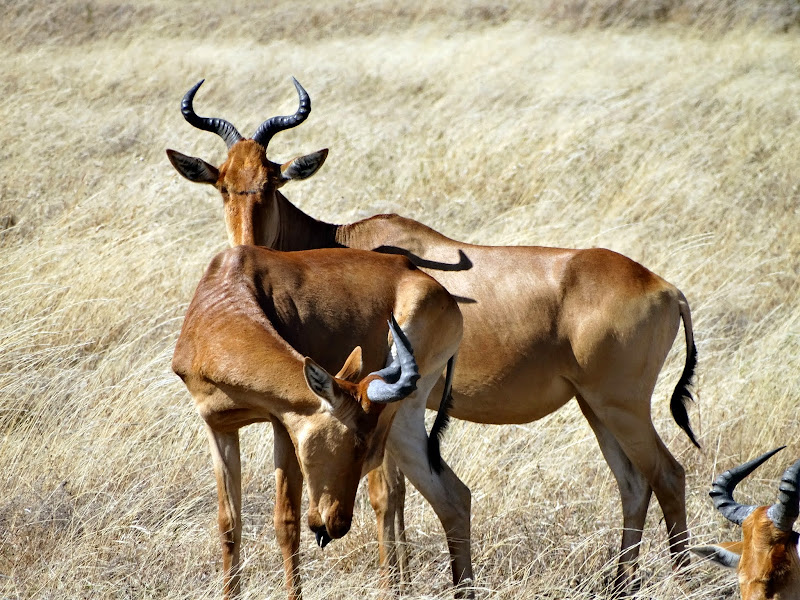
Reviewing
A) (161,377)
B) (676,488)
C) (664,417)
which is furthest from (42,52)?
(676,488)

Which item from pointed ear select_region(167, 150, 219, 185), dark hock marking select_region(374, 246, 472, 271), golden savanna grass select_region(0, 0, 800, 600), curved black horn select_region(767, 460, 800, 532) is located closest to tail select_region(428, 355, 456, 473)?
golden savanna grass select_region(0, 0, 800, 600)

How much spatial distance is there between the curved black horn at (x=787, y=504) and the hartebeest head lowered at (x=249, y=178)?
379 centimetres

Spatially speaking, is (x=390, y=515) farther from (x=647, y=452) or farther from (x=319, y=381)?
(x=319, y=381)

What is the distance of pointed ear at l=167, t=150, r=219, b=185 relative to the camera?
716cm

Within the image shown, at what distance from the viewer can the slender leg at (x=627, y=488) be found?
6.16m

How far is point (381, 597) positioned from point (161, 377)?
3.40 m

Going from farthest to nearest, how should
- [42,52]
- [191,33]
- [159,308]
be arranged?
[191,33] < [42,52] < [159,308]

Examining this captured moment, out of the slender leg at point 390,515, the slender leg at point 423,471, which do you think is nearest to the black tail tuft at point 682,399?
the slender leg at point 423,471

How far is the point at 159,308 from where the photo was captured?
9148 millimetres

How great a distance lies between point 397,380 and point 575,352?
2.19m

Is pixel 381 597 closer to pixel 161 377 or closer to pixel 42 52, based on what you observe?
pixel 161 377

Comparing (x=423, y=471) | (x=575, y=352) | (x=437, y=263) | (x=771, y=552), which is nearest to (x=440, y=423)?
(x=423, y=471)

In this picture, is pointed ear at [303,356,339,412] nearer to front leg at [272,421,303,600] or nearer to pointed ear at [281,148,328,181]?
front leg at [272,421,303,600]

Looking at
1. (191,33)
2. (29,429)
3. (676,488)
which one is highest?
(676,488)
